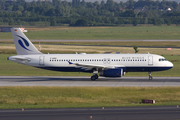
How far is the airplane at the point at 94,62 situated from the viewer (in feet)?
153

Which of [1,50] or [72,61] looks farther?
[1,50]

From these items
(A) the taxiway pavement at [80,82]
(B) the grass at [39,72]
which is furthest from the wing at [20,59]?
(B) the grass at [39,72]

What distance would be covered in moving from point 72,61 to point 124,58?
8019 mm

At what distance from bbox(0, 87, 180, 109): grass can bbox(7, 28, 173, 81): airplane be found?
7556 mm

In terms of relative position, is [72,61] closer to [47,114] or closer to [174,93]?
[174,93]

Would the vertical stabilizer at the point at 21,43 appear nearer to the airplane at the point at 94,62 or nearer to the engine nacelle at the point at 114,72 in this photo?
the airplane at the point at 94,62

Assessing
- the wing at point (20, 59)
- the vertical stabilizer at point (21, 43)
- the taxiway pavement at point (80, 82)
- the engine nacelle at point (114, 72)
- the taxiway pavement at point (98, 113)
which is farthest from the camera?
the vertical stabilizer at point (21, 43)

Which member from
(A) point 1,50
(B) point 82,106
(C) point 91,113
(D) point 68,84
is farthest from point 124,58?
(A) point 1,50

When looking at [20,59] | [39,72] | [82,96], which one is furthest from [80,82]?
[39,72]

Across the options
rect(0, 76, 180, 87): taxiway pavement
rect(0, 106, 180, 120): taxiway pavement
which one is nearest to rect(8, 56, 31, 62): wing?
rect(0, 76, 180, 87): taxiway pavement

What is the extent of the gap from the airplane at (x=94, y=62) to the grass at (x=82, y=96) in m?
7.56

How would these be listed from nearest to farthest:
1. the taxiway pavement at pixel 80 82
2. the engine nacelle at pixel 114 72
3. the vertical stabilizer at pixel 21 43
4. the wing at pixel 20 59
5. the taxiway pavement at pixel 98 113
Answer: the taxiway pavement at pixel 98 113 < the taxiway pavement at pixel 80 82 < the engine nacelle at pixel 114 72 < the wing at pixel 20 59 < the vertical stabilizer at pixel 21 43

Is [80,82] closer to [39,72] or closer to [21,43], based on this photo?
[21,43]

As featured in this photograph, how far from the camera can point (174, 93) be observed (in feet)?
118
